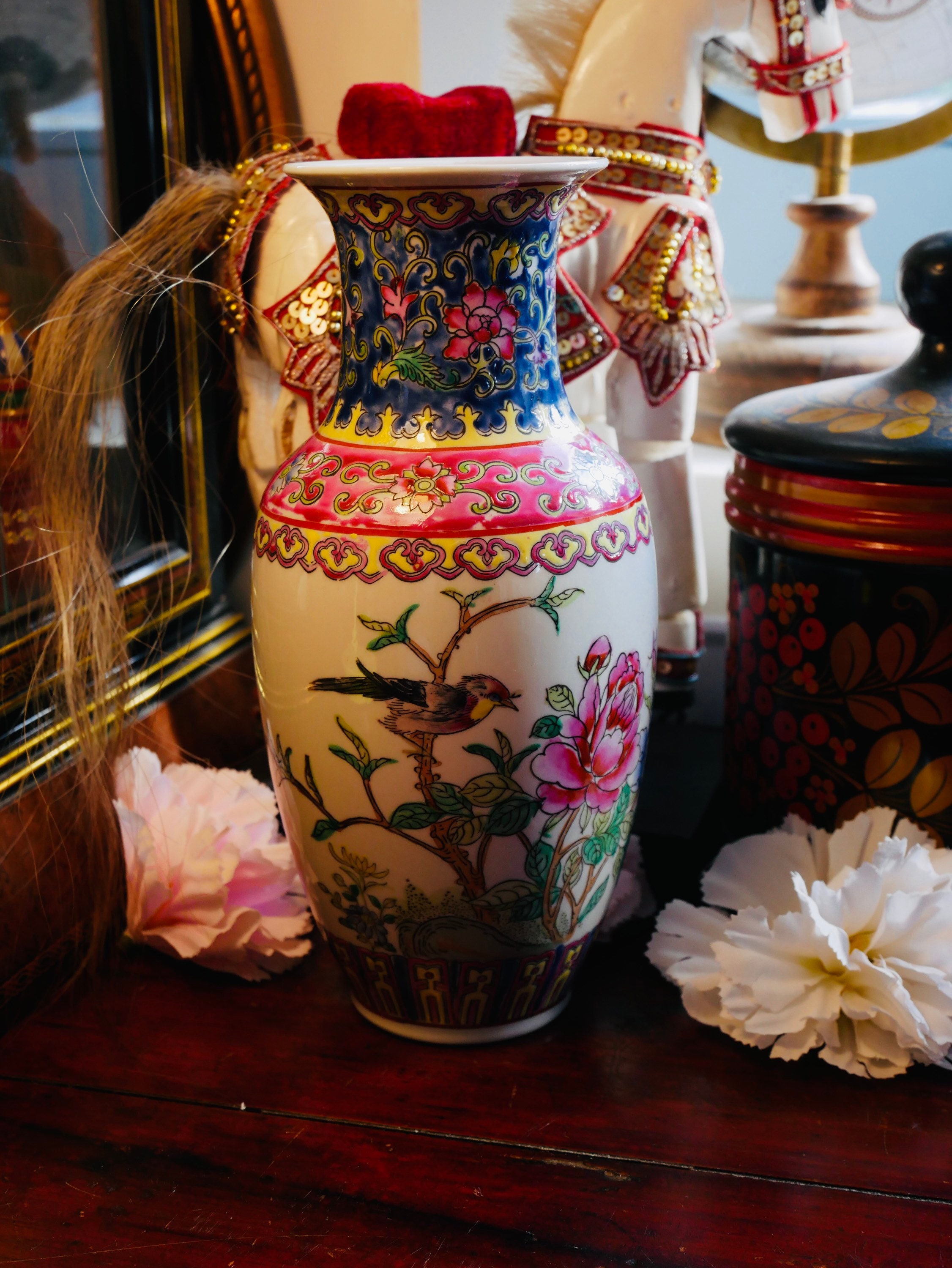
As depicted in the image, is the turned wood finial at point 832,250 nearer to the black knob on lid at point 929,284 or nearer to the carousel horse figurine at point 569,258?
the carousel horse figurine at point 569,258

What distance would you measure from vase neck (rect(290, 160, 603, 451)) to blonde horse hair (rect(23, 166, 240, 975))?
0.51ft

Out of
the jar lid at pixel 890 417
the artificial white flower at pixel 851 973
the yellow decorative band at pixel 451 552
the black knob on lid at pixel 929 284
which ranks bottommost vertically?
the artificial white flower at pixel 851 973

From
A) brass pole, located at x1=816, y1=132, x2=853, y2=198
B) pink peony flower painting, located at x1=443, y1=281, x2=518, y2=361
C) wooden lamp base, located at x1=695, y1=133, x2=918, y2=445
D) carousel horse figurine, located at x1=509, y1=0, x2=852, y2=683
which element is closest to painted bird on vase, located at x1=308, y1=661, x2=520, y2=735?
pink peony flower painting, located at x1=443, y1=281, x2=518, y2=361

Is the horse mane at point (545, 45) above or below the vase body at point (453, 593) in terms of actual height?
above

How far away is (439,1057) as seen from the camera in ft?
1.88

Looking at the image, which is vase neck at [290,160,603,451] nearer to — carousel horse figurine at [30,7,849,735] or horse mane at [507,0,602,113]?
carousel horse figurine at [30,7,849,735]

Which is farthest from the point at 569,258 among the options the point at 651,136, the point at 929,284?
the point at 929,284

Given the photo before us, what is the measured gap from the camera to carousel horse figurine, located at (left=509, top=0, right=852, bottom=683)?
673 millimetres

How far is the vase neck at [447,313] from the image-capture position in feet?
1.59

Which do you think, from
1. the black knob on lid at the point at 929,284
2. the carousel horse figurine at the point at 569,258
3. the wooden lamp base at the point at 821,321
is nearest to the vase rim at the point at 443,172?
the carousel horse figurine at the point at 569,258

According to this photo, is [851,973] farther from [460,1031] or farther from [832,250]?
[832,250]

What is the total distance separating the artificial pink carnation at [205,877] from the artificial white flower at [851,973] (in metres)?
A: 0.21

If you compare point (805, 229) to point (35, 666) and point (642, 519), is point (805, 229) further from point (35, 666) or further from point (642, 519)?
point (35, 666)

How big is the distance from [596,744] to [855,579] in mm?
183
